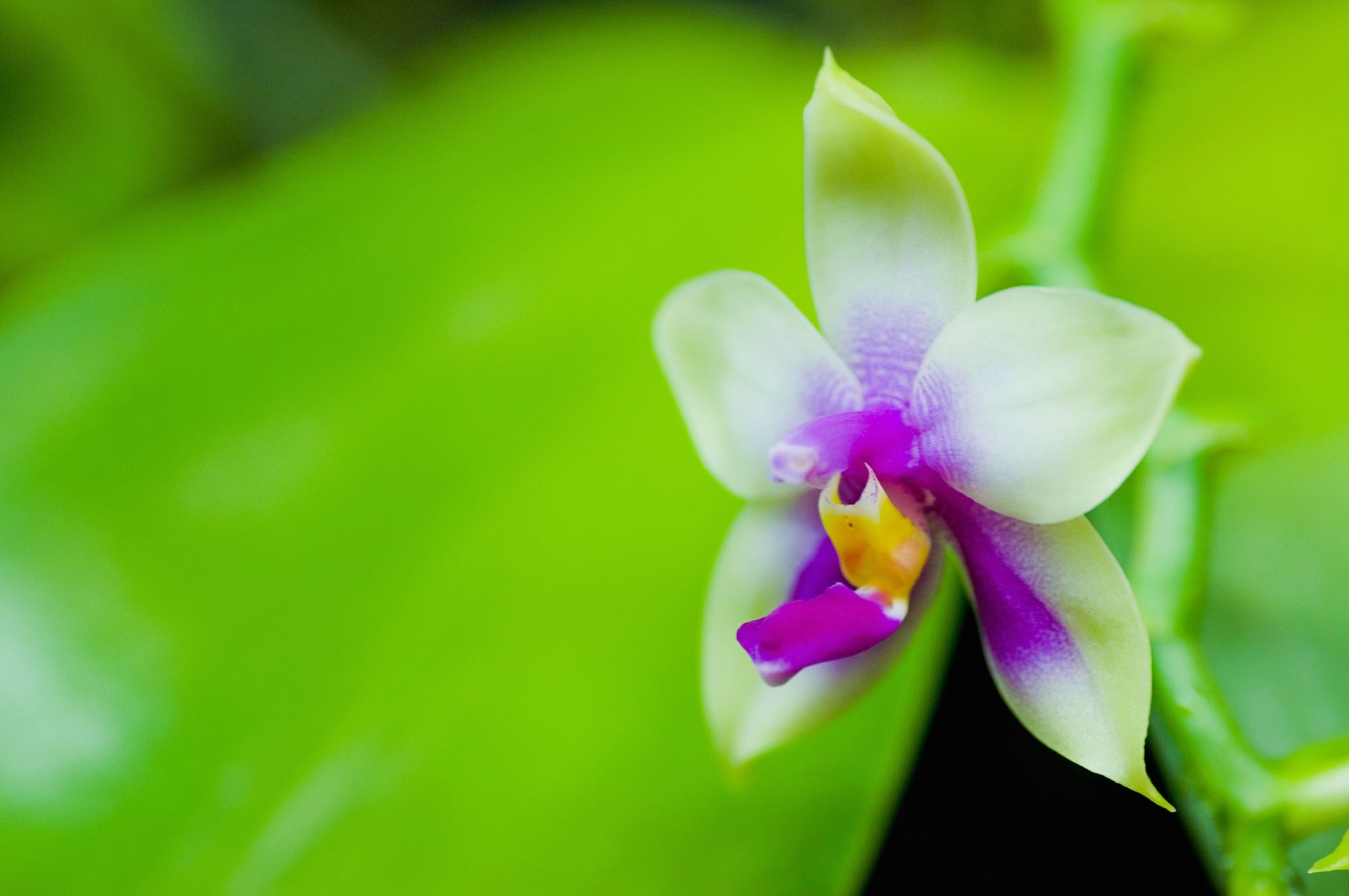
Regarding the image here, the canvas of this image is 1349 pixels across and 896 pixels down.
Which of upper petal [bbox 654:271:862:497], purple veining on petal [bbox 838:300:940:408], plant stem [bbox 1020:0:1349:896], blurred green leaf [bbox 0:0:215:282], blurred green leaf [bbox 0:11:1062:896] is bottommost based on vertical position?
plant stem [bbox 1020:0:1349:896]

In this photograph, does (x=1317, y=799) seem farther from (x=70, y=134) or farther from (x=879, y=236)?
(x=70, y=134)

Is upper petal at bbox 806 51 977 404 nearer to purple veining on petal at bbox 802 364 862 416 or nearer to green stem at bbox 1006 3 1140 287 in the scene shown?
purple veining on petal at bbox 802 364 862 416

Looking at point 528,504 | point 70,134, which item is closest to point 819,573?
point 528,504

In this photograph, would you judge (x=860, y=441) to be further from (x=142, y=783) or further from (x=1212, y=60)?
(x=1212, y=60)

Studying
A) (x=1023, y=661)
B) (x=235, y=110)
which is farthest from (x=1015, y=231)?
(x=235, y=110)

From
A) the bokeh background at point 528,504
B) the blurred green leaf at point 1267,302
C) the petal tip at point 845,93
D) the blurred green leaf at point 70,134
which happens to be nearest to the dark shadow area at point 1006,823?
the bokeh background at point 528,504

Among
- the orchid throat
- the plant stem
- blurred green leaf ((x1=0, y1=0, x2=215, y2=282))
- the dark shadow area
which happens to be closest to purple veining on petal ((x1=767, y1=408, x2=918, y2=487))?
the orchid throat
